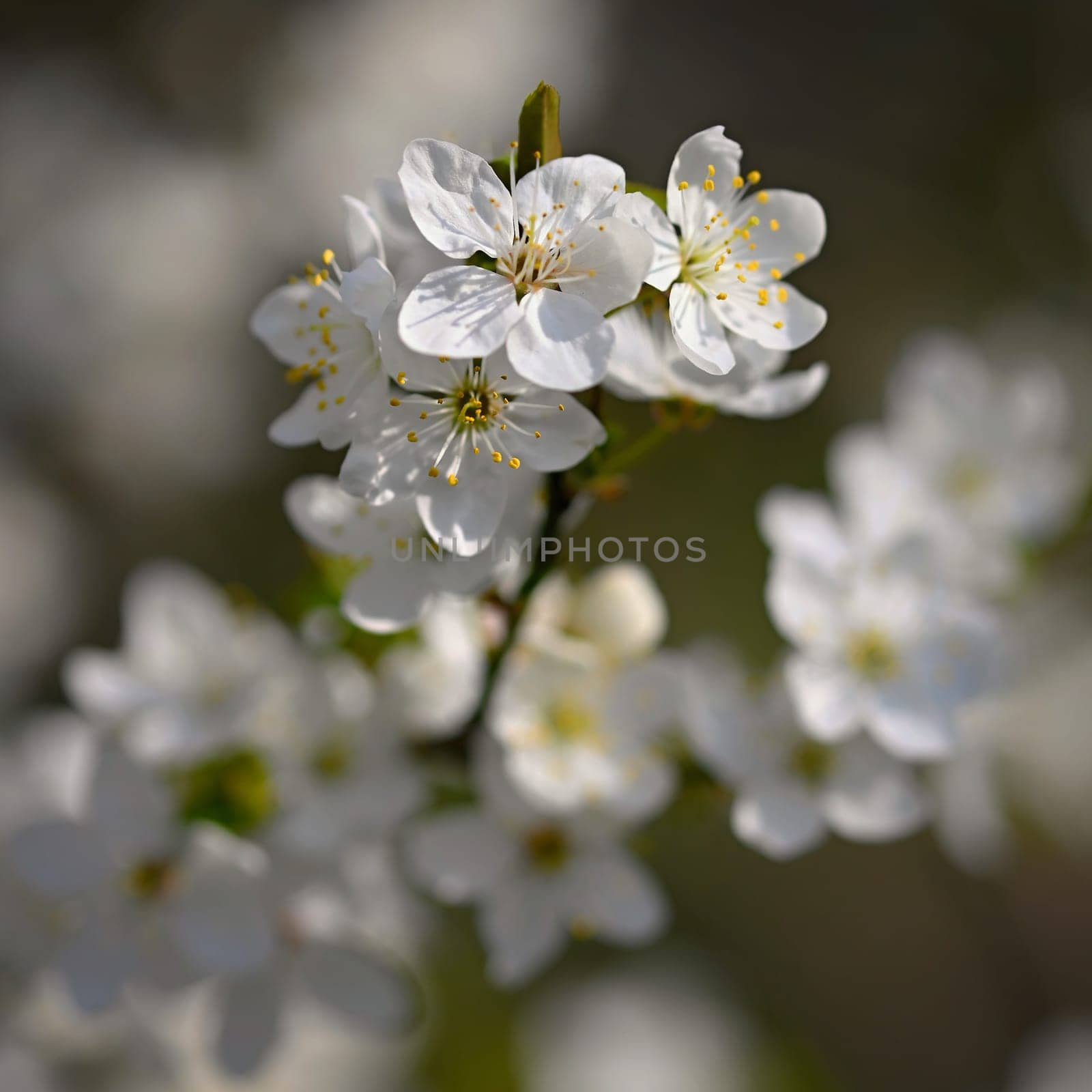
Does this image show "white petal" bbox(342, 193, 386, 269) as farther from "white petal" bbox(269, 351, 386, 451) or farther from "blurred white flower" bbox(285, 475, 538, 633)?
"blurred white flower" bbox(285, 475, 538, 633)

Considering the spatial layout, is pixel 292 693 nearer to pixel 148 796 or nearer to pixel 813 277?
pixel 148 796

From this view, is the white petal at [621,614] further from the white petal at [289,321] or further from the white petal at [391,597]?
the white petal at [289,321]

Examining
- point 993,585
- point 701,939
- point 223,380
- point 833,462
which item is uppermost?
point 833,462

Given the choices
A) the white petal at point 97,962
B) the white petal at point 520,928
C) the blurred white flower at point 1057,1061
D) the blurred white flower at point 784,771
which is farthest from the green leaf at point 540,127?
the blurred white flower at point 1057,1061

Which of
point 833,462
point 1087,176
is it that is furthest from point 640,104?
point 833,462

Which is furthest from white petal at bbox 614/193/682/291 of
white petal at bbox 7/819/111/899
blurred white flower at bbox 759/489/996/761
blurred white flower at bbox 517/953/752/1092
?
blurred white flower at bbox 517/953/752/1092

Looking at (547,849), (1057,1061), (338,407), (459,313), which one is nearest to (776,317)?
(459,313)
